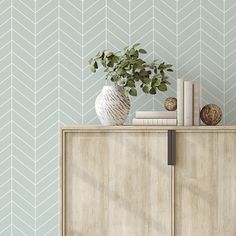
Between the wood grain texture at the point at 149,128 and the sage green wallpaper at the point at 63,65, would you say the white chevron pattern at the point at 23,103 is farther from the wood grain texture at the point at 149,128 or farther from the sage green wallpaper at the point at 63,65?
the wood grain texture at the point at 149,128

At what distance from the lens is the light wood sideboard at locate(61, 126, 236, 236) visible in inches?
111

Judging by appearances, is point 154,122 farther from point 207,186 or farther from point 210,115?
point 207,186

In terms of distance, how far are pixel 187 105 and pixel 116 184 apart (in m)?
0.52

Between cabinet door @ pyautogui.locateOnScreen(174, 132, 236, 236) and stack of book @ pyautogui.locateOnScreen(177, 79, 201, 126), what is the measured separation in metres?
0.08

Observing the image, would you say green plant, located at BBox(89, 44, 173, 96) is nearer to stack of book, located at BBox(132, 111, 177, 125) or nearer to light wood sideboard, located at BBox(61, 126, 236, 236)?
stack of book, located at BBox(132, 111, 177, 125)

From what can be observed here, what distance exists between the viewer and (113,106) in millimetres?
2895

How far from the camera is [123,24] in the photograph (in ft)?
10.6

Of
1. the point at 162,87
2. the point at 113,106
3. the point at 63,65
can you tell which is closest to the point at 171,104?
the point at 162,87

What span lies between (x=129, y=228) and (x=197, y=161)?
18.3 inches

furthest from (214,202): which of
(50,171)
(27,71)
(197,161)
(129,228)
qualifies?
(27,71)

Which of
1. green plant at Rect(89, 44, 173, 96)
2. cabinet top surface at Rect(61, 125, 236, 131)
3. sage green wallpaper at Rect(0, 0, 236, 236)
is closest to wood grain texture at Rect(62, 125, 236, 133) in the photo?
cabinet top surface at Rect(61, 125, 236, 131)

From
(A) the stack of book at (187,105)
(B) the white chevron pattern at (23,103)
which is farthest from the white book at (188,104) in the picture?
(B) the white chevron pattern at (23,103)

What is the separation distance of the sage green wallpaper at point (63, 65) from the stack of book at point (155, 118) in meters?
0.29

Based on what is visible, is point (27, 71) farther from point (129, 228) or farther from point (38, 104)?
point (129, 228)
